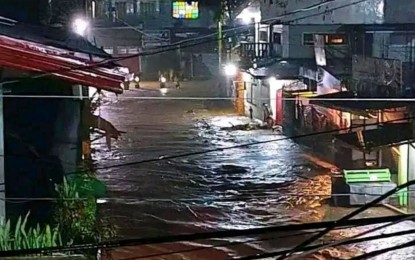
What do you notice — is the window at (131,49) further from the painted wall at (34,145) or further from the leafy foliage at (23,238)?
the leafy foliage at (23,238)

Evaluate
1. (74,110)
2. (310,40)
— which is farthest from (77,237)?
(310,40)

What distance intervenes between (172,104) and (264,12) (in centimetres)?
708

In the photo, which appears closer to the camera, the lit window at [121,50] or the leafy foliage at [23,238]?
the leafy foliage at [23,238]

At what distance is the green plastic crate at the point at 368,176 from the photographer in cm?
1794

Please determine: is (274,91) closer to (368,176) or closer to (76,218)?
(368,176)

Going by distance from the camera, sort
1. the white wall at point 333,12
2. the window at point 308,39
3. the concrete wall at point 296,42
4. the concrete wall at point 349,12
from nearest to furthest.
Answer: the concrete wall at point 349,12
the white wall at point 333,12
the window at point 308,39
the concrete wall at point 296,42

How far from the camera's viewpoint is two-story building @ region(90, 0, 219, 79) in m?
49.6

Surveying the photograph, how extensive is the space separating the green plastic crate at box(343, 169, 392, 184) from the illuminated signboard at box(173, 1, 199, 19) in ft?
119

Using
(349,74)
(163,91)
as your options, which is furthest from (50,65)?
(163,91)

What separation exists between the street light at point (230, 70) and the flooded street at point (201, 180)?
4.46 metres

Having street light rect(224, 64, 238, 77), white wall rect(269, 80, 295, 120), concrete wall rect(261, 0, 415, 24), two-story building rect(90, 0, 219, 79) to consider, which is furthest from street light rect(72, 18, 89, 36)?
two-story building rect(90, 0, 219, 79)

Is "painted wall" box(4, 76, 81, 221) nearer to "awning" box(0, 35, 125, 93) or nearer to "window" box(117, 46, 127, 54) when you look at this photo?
"awning" box(0, 35, 125, 93)

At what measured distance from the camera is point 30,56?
727 centimetres

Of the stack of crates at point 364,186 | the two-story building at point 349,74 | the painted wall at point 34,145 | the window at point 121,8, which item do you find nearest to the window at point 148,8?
the window at point 121,8
